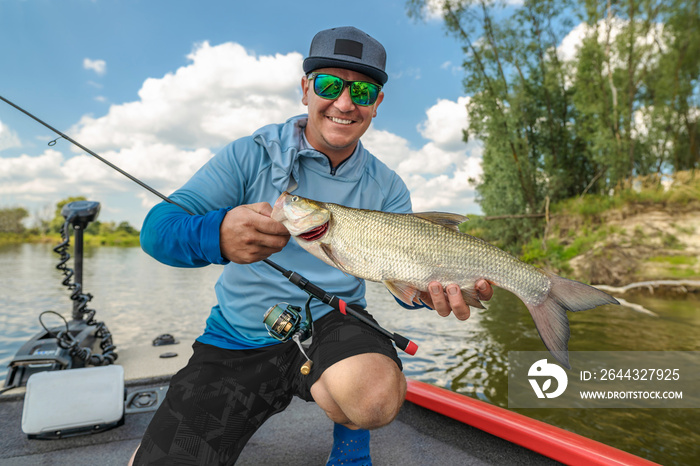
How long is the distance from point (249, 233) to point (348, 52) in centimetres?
122

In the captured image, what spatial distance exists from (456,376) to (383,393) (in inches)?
182

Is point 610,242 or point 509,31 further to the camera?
point 509,31

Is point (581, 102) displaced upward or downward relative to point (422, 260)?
upward

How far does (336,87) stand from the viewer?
2410 millimetres

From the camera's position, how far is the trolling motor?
3.18 metres

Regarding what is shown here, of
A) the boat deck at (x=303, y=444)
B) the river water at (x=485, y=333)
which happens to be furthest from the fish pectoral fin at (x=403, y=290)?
the river water at (x=485, y=333)

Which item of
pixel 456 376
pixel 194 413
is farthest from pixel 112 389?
pixel 456 376

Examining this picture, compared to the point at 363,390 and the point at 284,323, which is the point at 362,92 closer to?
the point at 284,323

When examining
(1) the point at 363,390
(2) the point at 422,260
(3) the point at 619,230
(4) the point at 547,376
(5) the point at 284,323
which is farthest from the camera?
(3) the point at 619,230

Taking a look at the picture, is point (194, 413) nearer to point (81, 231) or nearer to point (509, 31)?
point (81, 231)

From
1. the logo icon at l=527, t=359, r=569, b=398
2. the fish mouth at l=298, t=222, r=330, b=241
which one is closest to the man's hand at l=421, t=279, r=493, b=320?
the fish mouth at l=298, t=222, r=330, b=241

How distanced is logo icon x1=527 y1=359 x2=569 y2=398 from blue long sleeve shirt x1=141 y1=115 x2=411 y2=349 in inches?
169

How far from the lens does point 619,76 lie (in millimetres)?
18109

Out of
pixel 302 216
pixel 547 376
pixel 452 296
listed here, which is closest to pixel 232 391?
pixel 302 216
